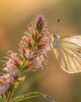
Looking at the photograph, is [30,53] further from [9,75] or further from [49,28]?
[49,28]

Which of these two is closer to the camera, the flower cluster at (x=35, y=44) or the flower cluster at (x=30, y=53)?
the flower cluster at (x=30, y=53)

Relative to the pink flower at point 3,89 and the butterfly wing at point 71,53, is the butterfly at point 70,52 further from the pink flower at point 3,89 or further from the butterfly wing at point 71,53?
the pink flower at point 3,89

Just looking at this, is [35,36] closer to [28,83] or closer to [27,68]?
[27,68]

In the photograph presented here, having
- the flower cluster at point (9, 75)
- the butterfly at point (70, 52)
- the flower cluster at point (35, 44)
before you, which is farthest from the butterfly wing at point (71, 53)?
the flower cluster at point (9, 75)

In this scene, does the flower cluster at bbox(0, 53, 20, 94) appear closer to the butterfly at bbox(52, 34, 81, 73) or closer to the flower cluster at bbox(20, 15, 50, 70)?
the flower cluster at bbox(20, 15, 50, 70)

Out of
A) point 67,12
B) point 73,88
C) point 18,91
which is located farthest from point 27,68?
point 67,12

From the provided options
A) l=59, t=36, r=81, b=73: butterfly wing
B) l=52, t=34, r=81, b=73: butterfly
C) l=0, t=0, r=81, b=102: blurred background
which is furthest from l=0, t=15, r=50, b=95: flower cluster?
l=0, t=0, r=81, b=102: blurred background

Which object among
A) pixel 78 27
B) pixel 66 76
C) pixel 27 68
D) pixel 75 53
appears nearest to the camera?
pixel 27 68

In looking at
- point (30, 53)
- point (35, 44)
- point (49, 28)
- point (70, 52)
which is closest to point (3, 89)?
point (30, 53)
